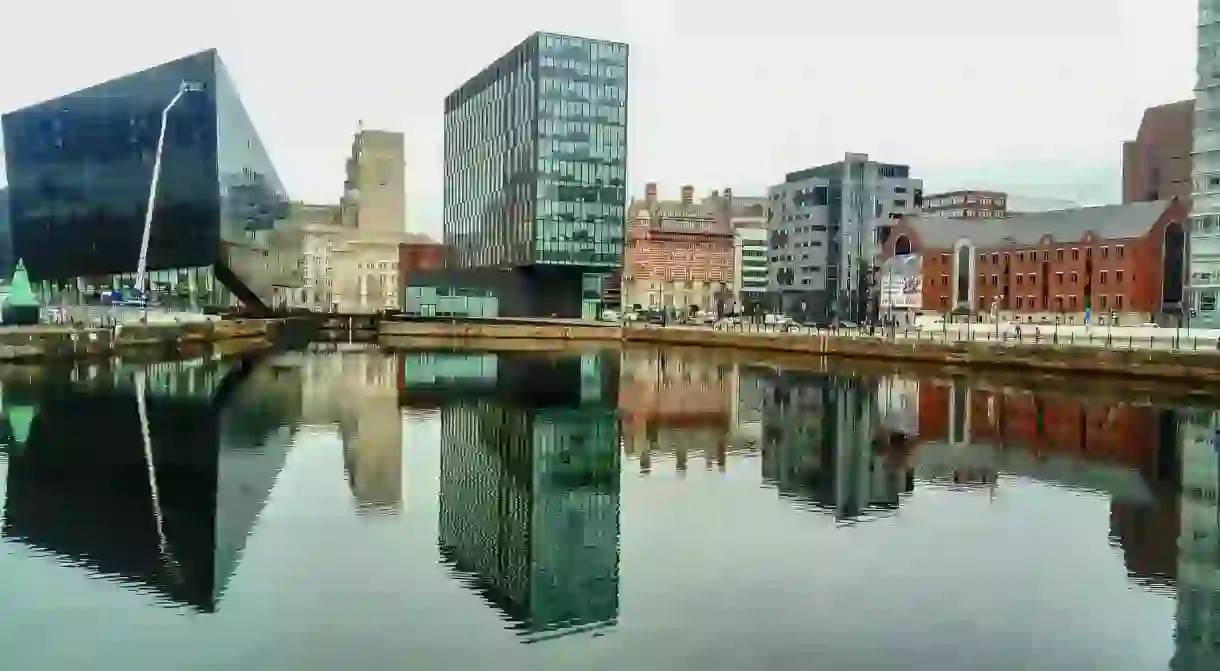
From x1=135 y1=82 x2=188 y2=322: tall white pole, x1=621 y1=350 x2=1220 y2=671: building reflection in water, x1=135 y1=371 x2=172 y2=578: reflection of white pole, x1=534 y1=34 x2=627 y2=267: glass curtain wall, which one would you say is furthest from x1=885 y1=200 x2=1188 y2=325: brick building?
x1=135 y1=371 x2=172 y2=578: reflection of white pole

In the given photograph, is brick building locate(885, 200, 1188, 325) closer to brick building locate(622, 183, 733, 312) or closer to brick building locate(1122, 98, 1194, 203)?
brick building locate(1122, 98, 1194, 203)

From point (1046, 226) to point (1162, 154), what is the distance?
41.6m

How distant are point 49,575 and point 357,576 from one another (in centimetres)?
413

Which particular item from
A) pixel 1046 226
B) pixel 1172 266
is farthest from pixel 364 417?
pixel 1046 226

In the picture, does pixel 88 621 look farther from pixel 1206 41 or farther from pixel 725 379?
pixel 1206 41

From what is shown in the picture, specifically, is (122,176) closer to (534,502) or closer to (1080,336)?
(1080,336)

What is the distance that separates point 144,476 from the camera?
21422mm

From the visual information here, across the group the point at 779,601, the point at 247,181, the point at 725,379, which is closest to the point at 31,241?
the point at 247,181

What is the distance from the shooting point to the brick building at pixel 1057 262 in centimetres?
7550

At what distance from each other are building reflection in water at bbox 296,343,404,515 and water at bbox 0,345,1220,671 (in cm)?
20

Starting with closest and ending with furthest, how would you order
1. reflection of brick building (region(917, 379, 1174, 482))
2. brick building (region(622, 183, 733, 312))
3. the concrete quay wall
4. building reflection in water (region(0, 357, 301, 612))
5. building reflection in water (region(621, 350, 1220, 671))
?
building reflection in water (region(0, 357, 301, 612)) → building reflection in water (region(621, 350, 1220, 671)) → reflection of brick building (region(917, 379, 1174, 482)) → the concrete quay wall → brick building (region(622, 183, 733, 312))

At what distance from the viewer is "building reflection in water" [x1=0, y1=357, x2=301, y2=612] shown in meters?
15.3

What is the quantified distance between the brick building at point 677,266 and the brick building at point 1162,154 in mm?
52751

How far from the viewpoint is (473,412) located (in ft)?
114
